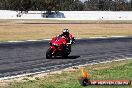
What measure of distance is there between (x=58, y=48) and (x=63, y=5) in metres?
127

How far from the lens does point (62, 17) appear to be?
92062 mm

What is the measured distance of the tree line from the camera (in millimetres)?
115281

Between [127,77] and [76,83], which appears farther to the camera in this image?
[127,77]

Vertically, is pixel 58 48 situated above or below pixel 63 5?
above

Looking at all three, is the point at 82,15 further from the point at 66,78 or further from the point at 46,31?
the point at 66,78

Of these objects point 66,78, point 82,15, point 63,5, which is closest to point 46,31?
point 66,78

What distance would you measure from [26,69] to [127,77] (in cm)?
495

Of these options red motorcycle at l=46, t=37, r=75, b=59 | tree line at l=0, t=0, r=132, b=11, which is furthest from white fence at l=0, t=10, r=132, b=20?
red motorcycle at l=46, t=37, r=75, b=59

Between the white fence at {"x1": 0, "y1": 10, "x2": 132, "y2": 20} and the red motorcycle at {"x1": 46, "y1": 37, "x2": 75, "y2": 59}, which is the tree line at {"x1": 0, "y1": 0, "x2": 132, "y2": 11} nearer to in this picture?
the white fence at {"x1": 0, "y1": 10, "x2": 132, "y2": 20}

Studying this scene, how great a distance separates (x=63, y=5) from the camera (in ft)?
487

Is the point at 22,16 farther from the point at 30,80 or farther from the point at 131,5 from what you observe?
the point at 131,5

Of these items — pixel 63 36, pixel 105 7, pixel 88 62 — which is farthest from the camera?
pixel 105 7

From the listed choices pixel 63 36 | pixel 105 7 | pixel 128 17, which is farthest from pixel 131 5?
pixel 63 36

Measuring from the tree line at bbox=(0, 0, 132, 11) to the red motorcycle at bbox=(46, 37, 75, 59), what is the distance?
8727 cm
